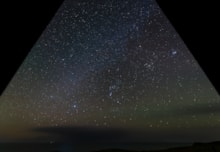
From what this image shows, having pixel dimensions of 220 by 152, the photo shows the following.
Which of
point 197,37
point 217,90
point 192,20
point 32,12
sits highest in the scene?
point 32,12

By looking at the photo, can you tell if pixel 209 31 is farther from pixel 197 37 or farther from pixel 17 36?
pixel 17 36

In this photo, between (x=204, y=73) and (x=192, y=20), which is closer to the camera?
(x=192, y=20)

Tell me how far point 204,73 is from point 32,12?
1.20m

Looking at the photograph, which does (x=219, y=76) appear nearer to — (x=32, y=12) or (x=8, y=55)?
(x=32, y=12)

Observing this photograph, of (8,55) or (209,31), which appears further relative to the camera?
(8,55)

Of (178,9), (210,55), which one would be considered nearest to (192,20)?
(178,9)

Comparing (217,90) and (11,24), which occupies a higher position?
(11,24)

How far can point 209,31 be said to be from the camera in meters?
1.84

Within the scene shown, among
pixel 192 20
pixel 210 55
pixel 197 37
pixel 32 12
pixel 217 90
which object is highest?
pixel 32 12

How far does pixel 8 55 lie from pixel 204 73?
1.34 metres

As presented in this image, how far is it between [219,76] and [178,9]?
54 cm

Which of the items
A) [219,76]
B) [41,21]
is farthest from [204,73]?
[41,21]

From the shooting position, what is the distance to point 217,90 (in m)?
1.98

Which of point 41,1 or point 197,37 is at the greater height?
point 41,1
